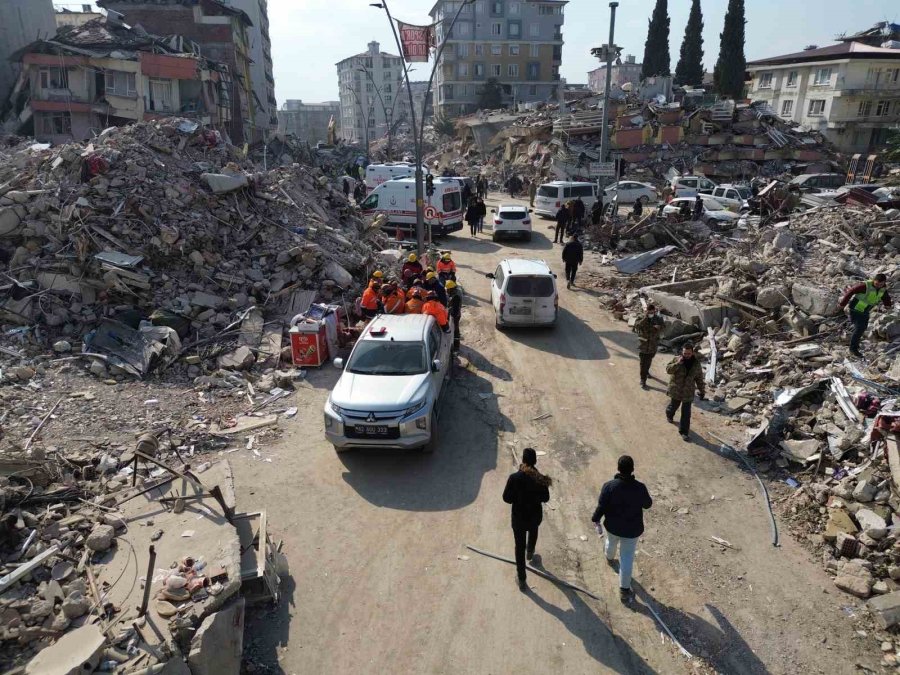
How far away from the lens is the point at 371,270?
15.6m

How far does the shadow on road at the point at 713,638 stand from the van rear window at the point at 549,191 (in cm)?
2376

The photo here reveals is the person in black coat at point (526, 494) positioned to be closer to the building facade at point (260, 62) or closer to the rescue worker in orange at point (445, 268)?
the rescue worker in orange at point (445, 268)

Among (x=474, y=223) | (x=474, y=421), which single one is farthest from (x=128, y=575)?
(x=474, y=223)

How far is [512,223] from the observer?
76.9 ft

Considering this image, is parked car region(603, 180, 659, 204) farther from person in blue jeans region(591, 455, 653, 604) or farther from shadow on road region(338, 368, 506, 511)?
person in blue jeans region(591, 455, 653, 604)

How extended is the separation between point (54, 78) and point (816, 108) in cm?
5443

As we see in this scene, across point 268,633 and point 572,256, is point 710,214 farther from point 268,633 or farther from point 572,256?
point 268,633

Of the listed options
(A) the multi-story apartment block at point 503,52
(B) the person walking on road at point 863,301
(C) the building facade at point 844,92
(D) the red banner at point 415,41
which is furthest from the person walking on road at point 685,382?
Answer: (A) the multi-story apartment block at point 503,52

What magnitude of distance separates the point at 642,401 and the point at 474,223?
15619mm

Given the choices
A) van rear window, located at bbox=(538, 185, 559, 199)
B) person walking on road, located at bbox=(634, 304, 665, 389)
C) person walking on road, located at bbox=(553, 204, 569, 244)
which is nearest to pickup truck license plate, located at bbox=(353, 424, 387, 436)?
person walking on road, located at bbox=(634, 304, 665, 389)

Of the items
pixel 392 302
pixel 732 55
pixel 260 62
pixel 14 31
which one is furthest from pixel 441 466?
pixel 260 62

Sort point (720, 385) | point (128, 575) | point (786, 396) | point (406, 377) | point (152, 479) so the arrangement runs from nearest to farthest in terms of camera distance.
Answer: point (128, 575) → point (152, 479) → point (406, 377) → point (786, 396) → point (720, 385)

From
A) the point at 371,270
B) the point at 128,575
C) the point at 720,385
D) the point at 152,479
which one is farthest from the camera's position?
the point at 371,270

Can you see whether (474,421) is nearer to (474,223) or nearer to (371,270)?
(371,270)
